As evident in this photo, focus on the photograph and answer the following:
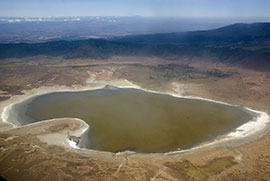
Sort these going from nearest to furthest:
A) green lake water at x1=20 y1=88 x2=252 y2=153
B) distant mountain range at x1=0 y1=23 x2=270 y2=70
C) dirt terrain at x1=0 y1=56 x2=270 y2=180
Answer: dirt terrain at x1=0 y1=56 x2=270 y2=180 < green lake water at x1=20 y1=88 x2=252 y2=153 < distant mountain range at x1=0 y1=23 x2=270 y2=70

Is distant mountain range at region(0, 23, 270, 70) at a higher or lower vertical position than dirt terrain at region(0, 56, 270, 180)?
higher

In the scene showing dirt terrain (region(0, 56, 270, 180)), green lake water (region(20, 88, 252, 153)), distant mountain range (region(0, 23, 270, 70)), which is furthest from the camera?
distant mountain range (region(0, 23, 270, 70))

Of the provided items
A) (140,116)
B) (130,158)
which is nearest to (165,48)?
(140,116)

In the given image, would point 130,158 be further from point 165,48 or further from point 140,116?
point 165,48

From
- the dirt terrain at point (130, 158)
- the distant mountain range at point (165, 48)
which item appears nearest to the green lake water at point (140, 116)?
the dirt terrain at point (130, 158)

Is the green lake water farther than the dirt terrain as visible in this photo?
Yes

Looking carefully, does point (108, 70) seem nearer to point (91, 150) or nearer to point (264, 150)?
point (91, 150)

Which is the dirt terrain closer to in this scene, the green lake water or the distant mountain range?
the green lake water

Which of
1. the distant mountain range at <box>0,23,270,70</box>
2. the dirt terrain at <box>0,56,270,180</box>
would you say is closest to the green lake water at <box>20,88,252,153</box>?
the dirt terrain at <box>0,56,270,180</box>

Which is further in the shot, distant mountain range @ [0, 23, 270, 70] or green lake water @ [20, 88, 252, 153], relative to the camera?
distant mountain range @ [0, 23, 270, 70]
